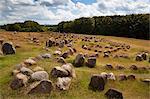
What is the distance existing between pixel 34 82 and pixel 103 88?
6.34m

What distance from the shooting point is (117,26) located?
13612cm

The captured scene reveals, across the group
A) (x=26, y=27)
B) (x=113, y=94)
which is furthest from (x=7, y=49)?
(x=26, y=27)

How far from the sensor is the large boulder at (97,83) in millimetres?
34500

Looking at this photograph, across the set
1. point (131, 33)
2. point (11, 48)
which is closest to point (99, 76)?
point (11, 48)

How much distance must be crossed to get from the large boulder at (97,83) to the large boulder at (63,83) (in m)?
2.12

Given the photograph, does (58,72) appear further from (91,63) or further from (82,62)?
(91,63)

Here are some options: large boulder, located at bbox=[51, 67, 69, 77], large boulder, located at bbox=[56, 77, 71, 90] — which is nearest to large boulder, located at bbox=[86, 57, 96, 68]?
large boulder, located at bbox=[51, 67, 69, 77]

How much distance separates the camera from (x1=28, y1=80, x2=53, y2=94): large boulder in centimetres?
3209

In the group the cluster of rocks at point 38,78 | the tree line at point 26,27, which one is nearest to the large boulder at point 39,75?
the cluster of rocks at point 38,78

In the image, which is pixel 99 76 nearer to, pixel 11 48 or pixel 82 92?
pixel 82 92

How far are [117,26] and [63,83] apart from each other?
104457 millimetres

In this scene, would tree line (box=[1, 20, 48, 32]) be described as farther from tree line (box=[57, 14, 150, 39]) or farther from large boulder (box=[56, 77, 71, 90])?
large boulder (box=[56, 77, 71, 90])

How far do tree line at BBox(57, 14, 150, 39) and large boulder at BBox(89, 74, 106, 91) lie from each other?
8447 cm

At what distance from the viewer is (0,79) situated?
3384 centimetres
